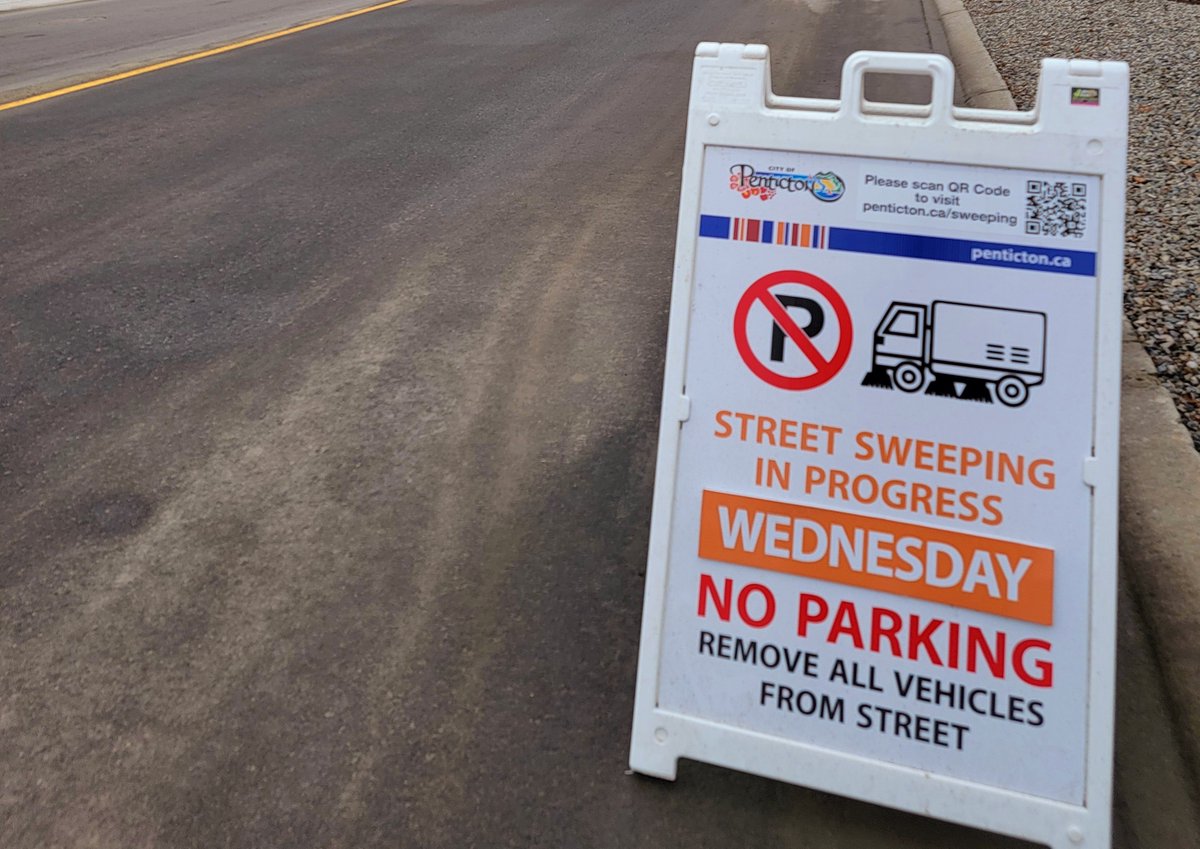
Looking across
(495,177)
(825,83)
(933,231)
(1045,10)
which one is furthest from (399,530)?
(1045,10)

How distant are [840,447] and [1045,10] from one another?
42.3ft

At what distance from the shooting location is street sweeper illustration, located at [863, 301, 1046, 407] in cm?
254

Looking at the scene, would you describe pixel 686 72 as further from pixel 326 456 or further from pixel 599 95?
pixel 326 456

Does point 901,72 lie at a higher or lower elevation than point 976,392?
higher

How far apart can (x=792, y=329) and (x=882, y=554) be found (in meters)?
0.60

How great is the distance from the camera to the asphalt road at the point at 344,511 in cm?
275

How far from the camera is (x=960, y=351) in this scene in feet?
8.50

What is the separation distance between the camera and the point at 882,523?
2.64m

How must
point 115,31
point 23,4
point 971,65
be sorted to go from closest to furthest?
point 971,65, point 115,31, point 23,4

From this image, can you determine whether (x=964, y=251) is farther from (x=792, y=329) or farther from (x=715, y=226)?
(x=715, y=226)

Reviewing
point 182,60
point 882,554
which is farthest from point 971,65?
point 882,554

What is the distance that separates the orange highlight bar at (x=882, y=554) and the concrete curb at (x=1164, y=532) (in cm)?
77

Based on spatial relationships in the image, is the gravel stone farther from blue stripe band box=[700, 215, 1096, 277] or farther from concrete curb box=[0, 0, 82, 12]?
concrete curb box=[0, 0, 82, 12]

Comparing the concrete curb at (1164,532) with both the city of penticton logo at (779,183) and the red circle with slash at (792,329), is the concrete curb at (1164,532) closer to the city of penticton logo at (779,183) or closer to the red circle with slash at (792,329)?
the red circle with slash at (792,329)
